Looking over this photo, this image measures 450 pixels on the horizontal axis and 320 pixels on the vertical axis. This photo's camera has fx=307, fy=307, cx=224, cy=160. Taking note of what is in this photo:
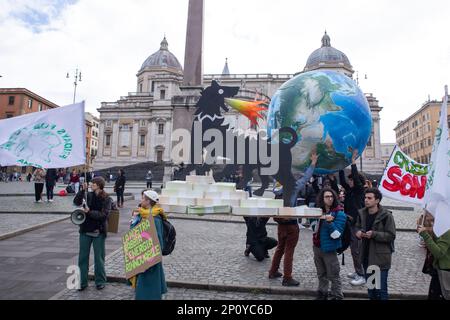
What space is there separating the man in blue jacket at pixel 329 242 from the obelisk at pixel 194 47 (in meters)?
13.5

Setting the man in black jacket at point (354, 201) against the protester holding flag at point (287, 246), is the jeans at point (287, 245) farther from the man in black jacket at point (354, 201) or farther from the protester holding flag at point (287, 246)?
the man in black jacket at point (354, 201)

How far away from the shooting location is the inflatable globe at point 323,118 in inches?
190

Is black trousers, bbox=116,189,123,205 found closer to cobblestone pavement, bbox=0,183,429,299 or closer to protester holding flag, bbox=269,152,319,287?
cobblestone pavement, bbox=0,183,429,299

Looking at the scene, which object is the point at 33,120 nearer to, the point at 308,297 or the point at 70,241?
the point at 70,241

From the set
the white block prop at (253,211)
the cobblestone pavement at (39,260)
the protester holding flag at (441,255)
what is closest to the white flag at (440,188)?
the protester holding flag at (441,255)

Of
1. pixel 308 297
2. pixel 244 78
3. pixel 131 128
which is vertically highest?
pixel 244 78

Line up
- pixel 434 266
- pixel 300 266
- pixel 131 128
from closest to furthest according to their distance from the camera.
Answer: pixel 434 266 < pixel 300 266 < pixel 131 128

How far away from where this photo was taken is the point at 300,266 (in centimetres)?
595

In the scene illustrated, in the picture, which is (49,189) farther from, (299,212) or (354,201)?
(299,212)

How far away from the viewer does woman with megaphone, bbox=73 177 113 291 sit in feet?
15.3

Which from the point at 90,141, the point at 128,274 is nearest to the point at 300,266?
the point at 128,274

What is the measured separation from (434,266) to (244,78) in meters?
59.5

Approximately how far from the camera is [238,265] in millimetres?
5938

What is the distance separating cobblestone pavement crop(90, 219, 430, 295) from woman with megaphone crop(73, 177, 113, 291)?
0.55 m
